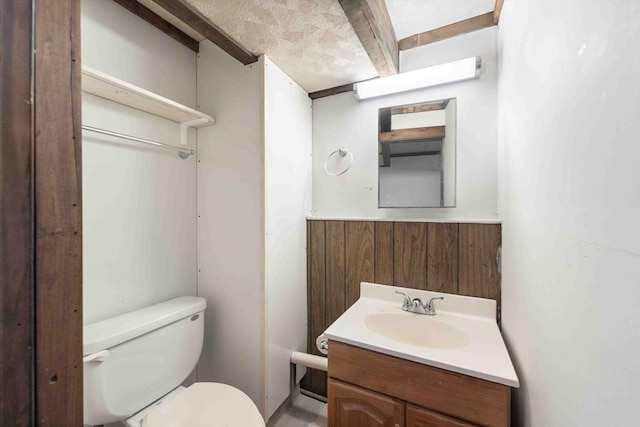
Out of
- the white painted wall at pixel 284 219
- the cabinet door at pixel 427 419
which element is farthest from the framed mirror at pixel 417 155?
the cabinet door at pixel 427 419

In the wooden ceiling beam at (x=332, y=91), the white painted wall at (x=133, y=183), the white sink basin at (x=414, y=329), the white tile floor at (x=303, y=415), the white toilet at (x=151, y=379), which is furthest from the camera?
the wooden ceiling beam at (x=332, y=91)

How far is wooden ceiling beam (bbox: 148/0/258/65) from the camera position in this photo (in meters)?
0.97

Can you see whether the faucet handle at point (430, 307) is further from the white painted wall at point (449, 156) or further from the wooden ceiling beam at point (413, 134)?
the wooden ceiling beam at point (413, 134)

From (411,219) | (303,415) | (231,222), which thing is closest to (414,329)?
(411,219)

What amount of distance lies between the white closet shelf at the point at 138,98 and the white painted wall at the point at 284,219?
1.28 feet

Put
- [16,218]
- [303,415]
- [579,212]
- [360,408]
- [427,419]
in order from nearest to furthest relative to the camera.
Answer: [16,218] < [579,212] < [427,419] < [360,408] < [303,415]

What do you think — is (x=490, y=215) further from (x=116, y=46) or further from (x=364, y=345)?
(x=116, y=46)

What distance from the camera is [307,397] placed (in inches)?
64.9

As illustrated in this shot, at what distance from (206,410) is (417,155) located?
5.08 ft

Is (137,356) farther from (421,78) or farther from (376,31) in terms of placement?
(421,78)

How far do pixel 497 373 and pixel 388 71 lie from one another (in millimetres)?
1427

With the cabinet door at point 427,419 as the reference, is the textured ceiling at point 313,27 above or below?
above

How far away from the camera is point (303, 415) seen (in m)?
1.51

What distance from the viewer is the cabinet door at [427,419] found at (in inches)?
34.1
